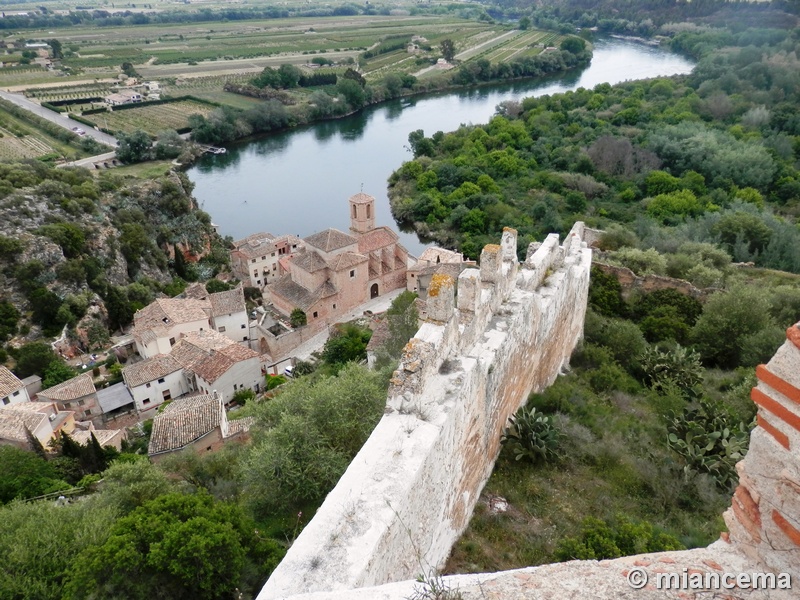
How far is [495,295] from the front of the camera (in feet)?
30.9

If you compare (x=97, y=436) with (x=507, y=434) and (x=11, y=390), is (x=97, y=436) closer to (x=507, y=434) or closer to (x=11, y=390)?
(x=11, y=390)

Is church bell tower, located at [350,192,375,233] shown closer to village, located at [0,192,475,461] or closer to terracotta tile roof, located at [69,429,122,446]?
village, located at [0,192,475,461]

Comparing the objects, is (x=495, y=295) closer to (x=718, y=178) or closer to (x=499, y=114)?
(x=718, y=178)

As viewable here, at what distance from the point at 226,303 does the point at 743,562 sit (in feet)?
93.4

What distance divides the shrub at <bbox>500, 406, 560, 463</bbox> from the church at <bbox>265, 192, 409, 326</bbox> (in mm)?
21563

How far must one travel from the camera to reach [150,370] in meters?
24.3

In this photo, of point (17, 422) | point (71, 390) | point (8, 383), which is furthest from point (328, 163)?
point (17, 422)

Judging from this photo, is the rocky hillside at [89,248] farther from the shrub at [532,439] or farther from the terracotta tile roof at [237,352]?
the shrub at [532,439]

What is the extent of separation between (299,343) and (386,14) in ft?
613

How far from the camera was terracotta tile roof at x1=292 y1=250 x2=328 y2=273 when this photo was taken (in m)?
30.8

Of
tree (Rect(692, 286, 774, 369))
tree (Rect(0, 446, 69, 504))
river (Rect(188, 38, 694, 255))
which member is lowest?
river (Rect(188, 38, 694, 255))

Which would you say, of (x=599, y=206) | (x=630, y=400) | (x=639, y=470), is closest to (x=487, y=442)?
(x=639, y=470)

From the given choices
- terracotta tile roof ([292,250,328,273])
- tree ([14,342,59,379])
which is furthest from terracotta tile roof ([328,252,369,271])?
tree ([14,342,59,379])

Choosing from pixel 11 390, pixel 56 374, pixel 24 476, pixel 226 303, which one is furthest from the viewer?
pixel 226 303
